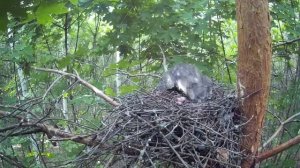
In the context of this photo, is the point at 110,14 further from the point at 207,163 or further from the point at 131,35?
the point at 207,163

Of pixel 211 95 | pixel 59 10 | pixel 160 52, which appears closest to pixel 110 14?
pixel 160 52

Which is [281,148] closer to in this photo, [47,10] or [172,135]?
[172,135]

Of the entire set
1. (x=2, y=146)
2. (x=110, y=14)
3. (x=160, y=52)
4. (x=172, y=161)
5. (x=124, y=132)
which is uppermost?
(x=110, y=14)

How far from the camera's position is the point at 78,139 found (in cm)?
225

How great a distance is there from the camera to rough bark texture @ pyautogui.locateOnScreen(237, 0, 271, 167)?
6.81 ft

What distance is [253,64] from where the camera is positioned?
2.11 metres

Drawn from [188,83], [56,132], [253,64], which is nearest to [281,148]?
[253,64]

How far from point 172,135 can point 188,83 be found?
0.85 metres

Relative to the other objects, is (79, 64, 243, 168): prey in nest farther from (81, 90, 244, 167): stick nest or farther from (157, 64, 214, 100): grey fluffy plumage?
(157, 64, 214, 100): grey fluffy plumage

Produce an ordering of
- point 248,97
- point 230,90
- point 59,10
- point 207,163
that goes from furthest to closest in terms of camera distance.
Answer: point 230,90
point 248,97
point 207,163
point 59,10

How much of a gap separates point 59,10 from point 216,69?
3.22 meters

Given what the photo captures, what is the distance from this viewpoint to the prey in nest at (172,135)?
1.88 metres

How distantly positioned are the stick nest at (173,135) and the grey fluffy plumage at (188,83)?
1.41ft

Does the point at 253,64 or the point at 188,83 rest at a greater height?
the point at 253,64
